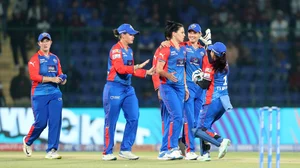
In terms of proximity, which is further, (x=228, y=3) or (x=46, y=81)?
(x=228, y=3)

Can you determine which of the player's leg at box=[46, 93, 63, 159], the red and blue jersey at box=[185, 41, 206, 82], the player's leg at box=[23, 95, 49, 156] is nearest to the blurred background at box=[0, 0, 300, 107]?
the player's leg at box=[23, 95, 49, 156]

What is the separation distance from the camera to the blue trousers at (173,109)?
14438 mm

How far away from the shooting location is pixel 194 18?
23.6 m

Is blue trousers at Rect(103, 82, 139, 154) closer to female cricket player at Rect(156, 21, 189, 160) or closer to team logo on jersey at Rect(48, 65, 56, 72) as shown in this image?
female cricket player at Rect(156, 21, 189, 160)

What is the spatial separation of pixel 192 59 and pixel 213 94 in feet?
3.51

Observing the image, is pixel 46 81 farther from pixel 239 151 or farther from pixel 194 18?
pixel 194 18

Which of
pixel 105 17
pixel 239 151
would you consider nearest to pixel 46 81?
pixel 239 151

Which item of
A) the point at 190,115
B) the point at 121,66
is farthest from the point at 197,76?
the point at 121,66

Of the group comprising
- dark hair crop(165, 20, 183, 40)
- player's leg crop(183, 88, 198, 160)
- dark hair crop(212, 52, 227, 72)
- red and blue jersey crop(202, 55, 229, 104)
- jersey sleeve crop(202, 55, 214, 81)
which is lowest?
player's leg crop(183, 88, 198, 160)

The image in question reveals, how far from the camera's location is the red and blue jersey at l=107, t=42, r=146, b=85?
14320 mm

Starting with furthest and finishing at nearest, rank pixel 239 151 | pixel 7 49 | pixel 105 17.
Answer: pixel 105 17 → pixel 7 49 → pixel 239 151

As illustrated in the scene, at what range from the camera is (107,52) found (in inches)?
854

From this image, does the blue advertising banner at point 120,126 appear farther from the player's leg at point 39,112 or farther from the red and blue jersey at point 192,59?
the red and blue jersey at point 192,59

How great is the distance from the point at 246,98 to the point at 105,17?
15.2 ft
